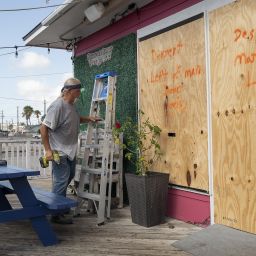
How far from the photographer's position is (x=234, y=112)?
11.8 feet

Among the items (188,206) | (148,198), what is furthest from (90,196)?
(188,206)

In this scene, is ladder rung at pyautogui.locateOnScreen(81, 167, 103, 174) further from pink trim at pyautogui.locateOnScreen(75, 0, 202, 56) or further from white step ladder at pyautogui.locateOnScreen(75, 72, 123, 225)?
pink trim at pyautogui.locateOnScreen(75, 0, 202, 56)

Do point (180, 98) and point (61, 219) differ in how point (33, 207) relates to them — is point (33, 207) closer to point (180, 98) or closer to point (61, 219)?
point (61, 219)

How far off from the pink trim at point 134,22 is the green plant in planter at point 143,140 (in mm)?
1252

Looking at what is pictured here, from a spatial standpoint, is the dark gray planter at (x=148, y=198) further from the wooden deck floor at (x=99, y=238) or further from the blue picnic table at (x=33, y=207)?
the blue picnic table at (x=33, y=207)

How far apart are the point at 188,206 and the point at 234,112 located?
1298mm

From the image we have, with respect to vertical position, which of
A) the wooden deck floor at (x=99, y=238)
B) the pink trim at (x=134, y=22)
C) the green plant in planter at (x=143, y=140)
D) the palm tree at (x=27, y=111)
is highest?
the palm tree at (x=27, y=111)

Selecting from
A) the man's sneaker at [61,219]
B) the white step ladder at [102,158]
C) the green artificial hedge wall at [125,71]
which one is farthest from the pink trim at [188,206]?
the green artificial hedge wall at [125,71]

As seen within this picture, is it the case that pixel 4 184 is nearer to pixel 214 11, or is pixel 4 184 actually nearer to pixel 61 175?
pixel 61 175

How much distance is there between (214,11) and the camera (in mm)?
3840

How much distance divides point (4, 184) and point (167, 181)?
6.27ft

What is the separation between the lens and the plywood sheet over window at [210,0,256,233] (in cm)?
345

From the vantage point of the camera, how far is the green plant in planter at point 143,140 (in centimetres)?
448

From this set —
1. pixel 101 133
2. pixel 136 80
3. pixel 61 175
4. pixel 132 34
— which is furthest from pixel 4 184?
pixel 132 34
